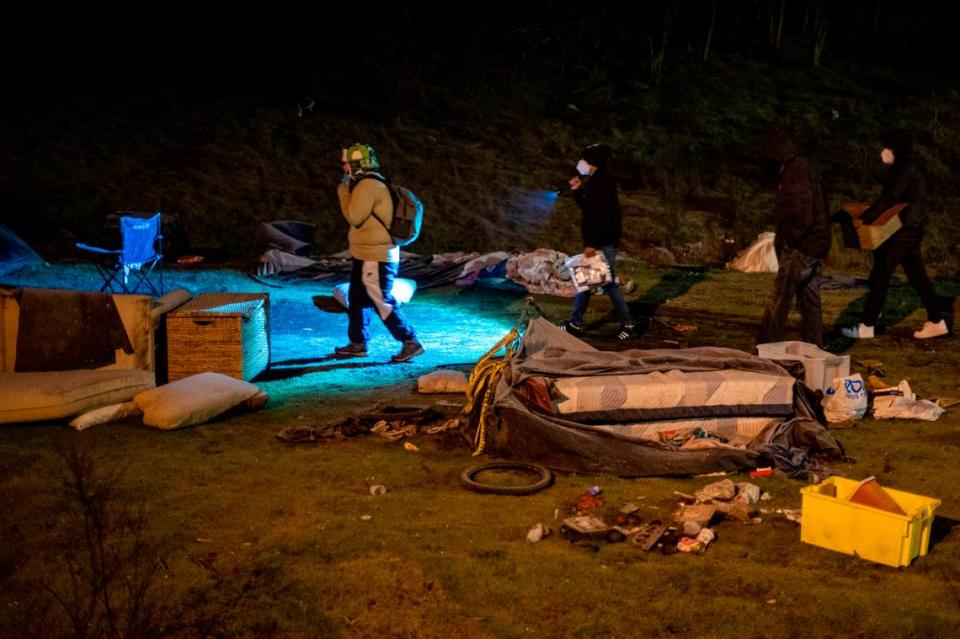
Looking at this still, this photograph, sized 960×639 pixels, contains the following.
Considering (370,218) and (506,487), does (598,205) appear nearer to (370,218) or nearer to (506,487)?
(370,218)

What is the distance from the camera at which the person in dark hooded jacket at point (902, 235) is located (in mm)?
9312

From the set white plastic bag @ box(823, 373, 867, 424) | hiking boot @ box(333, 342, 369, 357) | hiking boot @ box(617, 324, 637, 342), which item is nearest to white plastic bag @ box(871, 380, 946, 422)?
white plastic bag @ box(823, 373, 867, 424)

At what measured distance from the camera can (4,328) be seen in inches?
273

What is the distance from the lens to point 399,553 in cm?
449

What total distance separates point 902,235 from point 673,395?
466cm

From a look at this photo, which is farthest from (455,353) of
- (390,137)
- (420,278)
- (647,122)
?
(647,122)

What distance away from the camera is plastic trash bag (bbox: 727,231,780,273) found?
537 inches

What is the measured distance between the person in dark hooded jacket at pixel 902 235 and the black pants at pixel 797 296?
1.49m

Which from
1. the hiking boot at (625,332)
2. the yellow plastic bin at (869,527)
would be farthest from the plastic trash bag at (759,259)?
the yellow plastic bin at (869,527)

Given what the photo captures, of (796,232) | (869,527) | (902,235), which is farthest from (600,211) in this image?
(869,527)

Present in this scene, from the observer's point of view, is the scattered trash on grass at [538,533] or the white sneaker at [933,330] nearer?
the scattered trash on grass at [538,533]

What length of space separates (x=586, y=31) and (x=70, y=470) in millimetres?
22959

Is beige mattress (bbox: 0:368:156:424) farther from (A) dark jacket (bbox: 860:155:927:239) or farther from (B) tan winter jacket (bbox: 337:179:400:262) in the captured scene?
(A) dark jacket (bbox: 860:155:927:239)

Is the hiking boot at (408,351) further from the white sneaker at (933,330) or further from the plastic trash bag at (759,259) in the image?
the plastic trash bag at (759,259)
